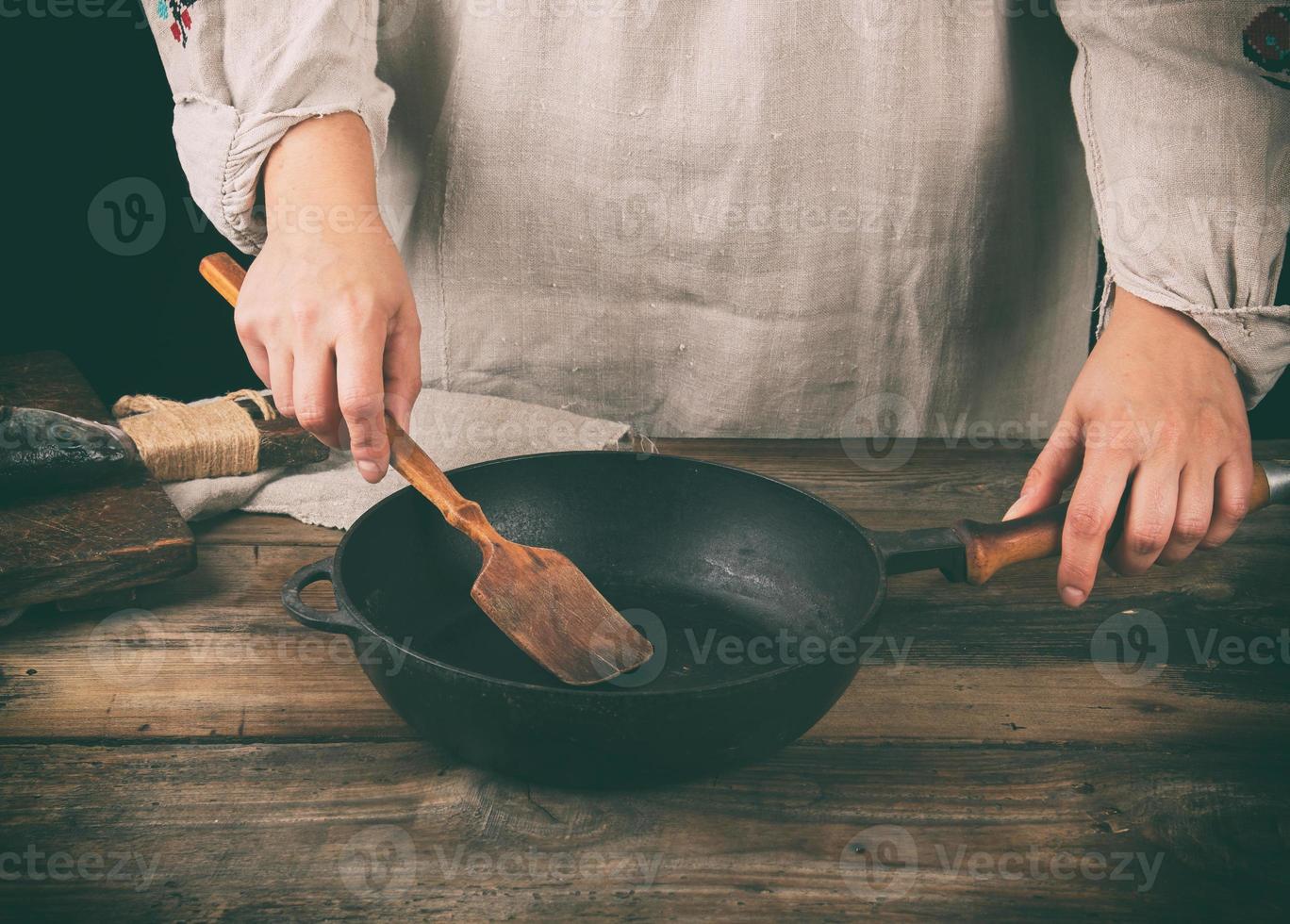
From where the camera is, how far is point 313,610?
575mm

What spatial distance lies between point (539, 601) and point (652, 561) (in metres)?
0.16

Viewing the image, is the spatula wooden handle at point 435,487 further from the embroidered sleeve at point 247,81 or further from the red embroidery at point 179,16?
the red embroidery at point 179,16

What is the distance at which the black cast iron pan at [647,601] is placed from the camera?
1.64 ft

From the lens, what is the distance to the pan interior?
2.19 ft

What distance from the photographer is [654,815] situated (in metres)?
0.55

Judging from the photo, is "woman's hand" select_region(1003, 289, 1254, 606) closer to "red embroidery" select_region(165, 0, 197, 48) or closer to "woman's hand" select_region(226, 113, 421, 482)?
"woman's hand" select_region(226, 113, 421, 482)

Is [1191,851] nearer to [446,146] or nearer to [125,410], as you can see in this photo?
[446,146]

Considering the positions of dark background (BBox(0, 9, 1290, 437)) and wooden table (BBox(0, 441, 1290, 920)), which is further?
dark background (BBox(0, 9, 1290, 437))

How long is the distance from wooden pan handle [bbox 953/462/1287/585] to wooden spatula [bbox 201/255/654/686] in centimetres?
21

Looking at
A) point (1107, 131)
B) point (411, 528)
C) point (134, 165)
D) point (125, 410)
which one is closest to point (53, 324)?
point (134, 165)

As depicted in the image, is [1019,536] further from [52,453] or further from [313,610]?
[52,453]

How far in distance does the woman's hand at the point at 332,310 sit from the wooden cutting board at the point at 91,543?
0.52ft

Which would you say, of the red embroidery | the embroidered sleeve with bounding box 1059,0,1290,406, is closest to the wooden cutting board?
the red embroidery

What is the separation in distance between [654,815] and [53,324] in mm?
1357
